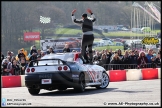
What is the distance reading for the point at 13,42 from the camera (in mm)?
40406

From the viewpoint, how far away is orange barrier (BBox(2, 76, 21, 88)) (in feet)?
67.9

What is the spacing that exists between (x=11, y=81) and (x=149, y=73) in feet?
22.3

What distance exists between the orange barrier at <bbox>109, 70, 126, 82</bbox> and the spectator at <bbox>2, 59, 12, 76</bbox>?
4780 millimetres

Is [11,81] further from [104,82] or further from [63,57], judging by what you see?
[63,57]

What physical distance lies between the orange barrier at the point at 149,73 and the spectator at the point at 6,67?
6.41m

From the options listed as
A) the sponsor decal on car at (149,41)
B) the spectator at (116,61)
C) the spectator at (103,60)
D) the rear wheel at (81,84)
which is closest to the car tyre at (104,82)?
the rear wheel at (81,84)

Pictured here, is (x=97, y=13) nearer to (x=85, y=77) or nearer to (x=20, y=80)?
(x=20, y=80)

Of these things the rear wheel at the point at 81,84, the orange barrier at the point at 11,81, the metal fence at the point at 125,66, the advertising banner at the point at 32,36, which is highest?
the advertising banner at the point at 32,36

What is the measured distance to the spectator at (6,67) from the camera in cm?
2197

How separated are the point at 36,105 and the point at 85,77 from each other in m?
4.15

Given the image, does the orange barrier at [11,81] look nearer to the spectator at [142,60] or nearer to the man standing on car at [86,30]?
the man standing on car at [86,30]

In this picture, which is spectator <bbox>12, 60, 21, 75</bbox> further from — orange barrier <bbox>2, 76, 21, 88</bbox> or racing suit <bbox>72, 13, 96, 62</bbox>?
racing suit <bbox>72, 13, 96, 62</bbox>

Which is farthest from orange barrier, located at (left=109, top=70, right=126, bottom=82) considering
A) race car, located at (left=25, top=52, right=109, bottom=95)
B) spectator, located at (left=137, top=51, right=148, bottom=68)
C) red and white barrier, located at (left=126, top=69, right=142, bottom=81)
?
race car, located at (left=25, top=52, right=109, bottom=95)

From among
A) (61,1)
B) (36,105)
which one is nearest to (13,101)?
(36,105)
